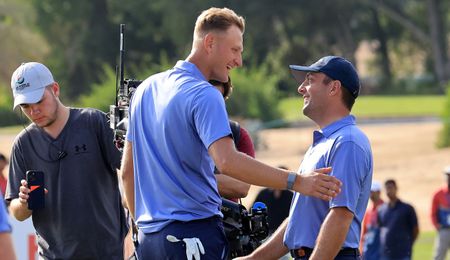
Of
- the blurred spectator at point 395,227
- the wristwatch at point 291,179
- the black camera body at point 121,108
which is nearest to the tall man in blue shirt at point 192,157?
the wristwatch at point 291,179

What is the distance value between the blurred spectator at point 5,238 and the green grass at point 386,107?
53.1 meters

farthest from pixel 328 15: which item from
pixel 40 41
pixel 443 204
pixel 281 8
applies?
pixel 443 204

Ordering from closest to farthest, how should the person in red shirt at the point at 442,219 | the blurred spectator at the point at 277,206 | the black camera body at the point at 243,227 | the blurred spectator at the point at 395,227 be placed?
the black camera body at the point at 243,227, the blurred spectator at the point at 277,206, the blurred spectator at the point at 395,227, the person in red shirt at the point at 442,219

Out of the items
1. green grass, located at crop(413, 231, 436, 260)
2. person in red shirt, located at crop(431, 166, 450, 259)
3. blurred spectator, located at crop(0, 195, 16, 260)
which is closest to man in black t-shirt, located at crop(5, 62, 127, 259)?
blurred spectator, located at crop(0, 195, 16, 260)

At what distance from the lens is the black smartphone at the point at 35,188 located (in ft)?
22.3

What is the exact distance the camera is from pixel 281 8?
275ft

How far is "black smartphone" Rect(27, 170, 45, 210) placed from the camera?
680cm

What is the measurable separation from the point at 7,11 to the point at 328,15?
2238cm

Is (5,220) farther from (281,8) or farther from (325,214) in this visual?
(281,8)

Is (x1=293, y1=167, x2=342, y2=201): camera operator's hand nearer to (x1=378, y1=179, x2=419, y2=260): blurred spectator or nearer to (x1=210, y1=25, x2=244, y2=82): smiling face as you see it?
(x1=210, y1=25, x2=244, y2=82): smiling face

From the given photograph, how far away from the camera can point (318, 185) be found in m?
5.54

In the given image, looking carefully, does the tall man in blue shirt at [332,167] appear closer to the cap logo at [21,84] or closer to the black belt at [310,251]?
the black belt at [310,251]

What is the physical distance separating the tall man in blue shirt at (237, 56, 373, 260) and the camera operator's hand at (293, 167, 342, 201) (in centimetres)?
16

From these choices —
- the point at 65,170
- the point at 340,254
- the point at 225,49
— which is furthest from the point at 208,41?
the point at 65,170
